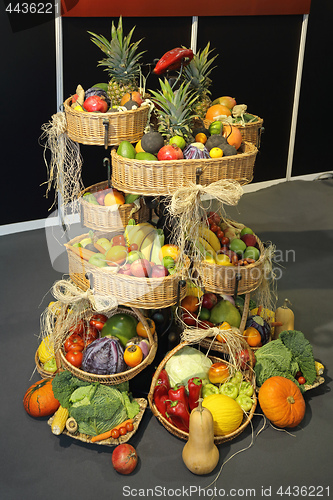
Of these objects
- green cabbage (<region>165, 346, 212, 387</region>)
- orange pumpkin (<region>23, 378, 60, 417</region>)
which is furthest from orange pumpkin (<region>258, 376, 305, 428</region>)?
orange pumpkin (<region>23, 378, 60, 417</region>)

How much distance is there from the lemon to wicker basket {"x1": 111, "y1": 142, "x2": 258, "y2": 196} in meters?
1.14

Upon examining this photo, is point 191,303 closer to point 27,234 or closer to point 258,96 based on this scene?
point 27,234

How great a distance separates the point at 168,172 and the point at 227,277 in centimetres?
72

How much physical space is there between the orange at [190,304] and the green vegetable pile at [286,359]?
0.47 meters

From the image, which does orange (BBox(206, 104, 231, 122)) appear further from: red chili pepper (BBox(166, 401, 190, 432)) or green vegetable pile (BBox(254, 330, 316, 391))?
red chili pepper (BBox(166, 401, 190, 432))

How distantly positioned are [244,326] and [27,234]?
111 inches

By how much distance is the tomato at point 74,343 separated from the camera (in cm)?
333

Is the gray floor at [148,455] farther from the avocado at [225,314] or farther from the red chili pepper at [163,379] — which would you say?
the avocado at [225,314]

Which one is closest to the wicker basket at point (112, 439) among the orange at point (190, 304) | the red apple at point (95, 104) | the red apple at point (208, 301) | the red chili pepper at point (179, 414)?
the red chili pepper at point (179, 414)

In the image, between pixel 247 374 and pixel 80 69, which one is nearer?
pixel 247 374

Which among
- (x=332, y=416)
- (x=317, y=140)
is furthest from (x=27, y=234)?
(x=317, y=140)

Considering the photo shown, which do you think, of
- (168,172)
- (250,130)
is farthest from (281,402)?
(250,130)

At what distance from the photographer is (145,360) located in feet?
10.6

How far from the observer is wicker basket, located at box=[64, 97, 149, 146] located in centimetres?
314
